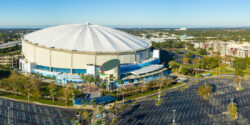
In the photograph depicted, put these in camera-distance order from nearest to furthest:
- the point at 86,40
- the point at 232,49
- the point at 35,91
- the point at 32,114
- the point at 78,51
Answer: the point at 32,114, the point at 35,91, the point at 78,51, the point at 86,40, the point at 232,49

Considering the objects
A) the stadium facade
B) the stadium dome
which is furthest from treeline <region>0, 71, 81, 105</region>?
the stadium dome

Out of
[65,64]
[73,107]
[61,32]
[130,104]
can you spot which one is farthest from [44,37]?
[130,104]

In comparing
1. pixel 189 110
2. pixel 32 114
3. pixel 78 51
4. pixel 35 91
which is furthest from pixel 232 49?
pixel 32 114

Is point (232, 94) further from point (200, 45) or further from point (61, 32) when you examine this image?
point (200, 45)

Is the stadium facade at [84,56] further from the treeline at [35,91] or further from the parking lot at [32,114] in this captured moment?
the parking lot at [32,114]

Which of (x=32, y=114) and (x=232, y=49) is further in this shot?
(x=232, y=49)

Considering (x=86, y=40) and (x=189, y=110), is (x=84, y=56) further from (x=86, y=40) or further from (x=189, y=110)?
(x=189, y=110)
